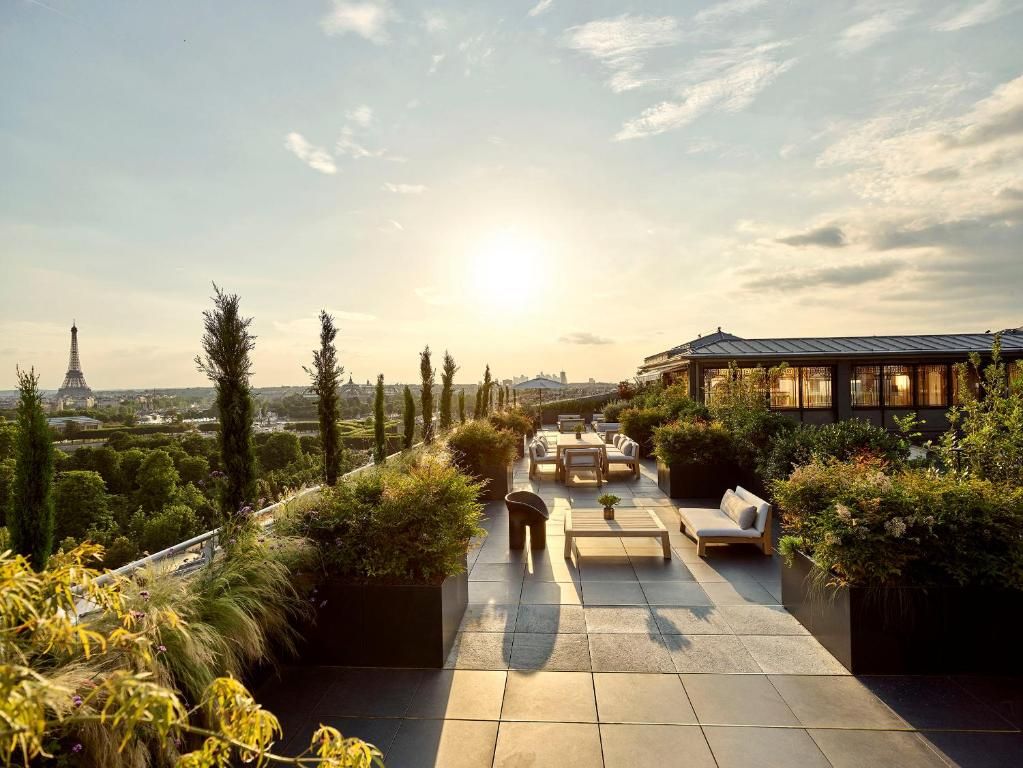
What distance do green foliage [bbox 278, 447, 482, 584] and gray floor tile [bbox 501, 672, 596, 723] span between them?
917 millimetres

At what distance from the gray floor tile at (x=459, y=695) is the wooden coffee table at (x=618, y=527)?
105 inches

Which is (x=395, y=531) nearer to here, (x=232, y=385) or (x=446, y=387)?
(x=232, y=385)

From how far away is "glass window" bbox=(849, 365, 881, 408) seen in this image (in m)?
17.5

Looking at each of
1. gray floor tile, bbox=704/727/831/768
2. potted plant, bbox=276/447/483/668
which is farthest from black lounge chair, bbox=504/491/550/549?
gray floor tile, bbox=704/727/831/768

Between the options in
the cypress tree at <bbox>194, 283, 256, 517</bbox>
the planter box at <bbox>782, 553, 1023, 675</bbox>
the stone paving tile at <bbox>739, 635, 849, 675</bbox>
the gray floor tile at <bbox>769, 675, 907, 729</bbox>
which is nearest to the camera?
the gray floor tile at <bbox>769, 675, 907, 729</bbox>

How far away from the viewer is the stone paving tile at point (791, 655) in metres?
3.72

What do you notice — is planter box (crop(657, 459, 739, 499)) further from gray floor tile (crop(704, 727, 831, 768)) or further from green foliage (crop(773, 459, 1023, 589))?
gray floor tile (crop(704, 727, 831, 768))

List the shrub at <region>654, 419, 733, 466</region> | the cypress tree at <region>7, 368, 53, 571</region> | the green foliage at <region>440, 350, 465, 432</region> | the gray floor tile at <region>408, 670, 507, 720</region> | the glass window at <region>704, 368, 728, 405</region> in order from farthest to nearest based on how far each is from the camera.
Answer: the glass window at <region>704, 368, 728, 405</region> < the green foliage at <region>440, 350, 465, 432</region> < the shrub at <region>654, 419, 733, 466</region> < the cypress tree at <region>7, 368, 53, 571</region> < the gray floor tile at <region>408, 670, 507, 720</region>

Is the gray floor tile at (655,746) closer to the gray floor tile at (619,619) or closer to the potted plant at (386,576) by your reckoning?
the gray floor tile at (619,619)

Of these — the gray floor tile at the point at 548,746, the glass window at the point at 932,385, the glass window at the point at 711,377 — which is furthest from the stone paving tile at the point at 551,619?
the glass window at the point at 932,385

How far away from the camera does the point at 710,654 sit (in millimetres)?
3957

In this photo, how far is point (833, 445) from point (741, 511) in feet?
5.33

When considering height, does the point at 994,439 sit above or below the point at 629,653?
above

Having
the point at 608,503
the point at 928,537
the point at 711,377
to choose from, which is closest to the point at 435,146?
the point at 608,503
